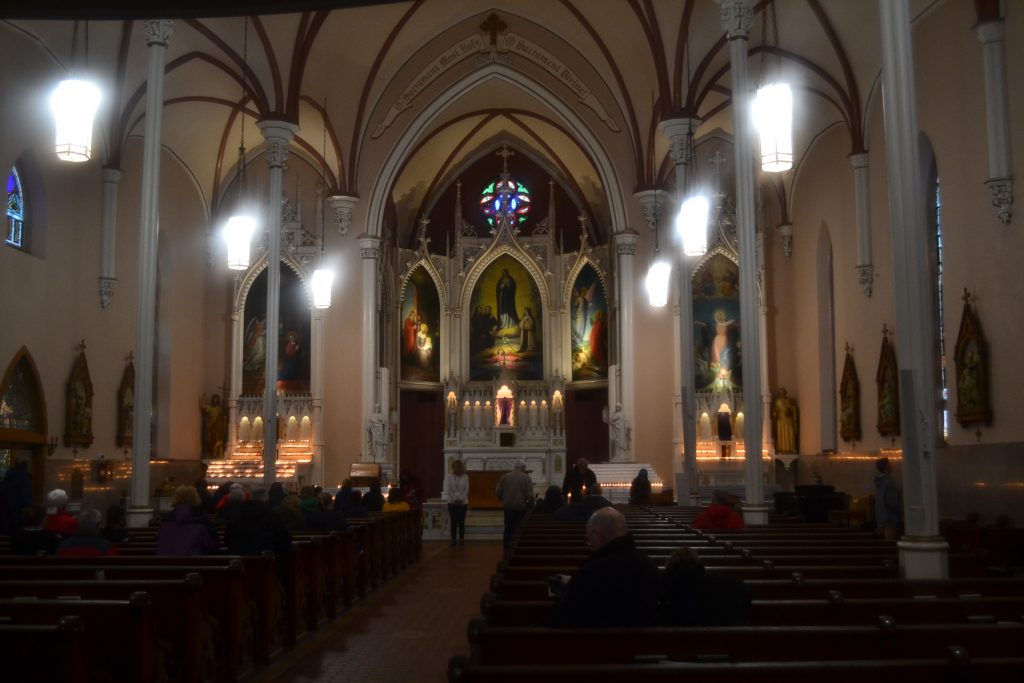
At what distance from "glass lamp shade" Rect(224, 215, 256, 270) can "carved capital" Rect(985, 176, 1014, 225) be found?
1273 centimetres

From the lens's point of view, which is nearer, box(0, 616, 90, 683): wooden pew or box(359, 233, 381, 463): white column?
box(0, 616, 90, 683): wooden pew

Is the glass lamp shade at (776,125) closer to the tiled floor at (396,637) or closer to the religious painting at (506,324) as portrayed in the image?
the tiled floor at (396,637)

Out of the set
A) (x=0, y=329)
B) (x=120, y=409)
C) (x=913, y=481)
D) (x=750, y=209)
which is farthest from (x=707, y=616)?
(x=120, y=409)

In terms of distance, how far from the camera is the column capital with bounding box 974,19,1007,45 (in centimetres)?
1584

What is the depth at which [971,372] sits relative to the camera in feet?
55.0

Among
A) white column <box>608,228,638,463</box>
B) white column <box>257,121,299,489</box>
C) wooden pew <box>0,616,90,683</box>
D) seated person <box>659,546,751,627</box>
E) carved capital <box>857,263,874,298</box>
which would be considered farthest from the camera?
white column <box>608,228,638,463</box>

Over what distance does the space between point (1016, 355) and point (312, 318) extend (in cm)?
1880

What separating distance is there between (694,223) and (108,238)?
1231 cm

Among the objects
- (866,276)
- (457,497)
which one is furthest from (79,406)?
(866,276)

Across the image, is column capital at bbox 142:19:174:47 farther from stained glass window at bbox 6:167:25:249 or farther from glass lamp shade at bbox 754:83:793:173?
glass lamp shade at bbox 754:83:793:173

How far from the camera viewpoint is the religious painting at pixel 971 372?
16.3 m

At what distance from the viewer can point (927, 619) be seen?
5.97 m

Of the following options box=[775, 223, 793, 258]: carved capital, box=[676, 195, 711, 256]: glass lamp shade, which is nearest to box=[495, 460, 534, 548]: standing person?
box=[676, 195, 711, 256]: glass lamp shade

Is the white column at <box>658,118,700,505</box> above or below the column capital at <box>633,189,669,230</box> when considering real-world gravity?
below
